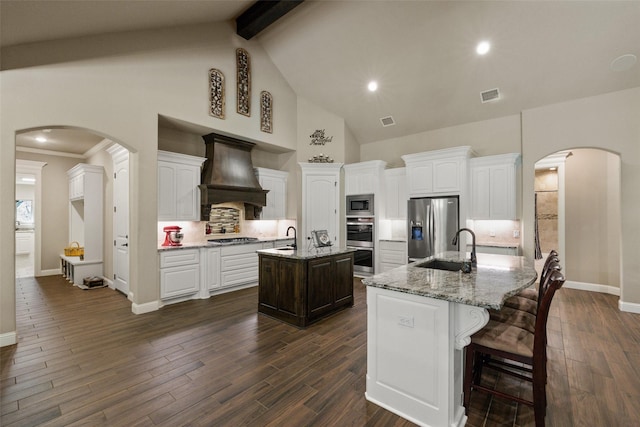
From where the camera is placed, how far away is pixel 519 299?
251 centimetres

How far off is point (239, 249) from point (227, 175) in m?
1.47

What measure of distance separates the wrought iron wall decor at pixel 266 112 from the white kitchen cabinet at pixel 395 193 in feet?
9.09

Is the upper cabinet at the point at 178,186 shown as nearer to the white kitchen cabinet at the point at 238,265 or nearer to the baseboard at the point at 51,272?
the white kitchen cabinet at the point at 238,265

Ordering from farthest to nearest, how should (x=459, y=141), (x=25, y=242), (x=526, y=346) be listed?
1. (x=25, y=242)
2. (x=459, y=141)
3. (x=526, y=346)

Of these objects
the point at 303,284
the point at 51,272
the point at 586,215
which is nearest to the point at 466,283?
the point at 303,284

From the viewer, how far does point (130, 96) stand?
391 centimetres

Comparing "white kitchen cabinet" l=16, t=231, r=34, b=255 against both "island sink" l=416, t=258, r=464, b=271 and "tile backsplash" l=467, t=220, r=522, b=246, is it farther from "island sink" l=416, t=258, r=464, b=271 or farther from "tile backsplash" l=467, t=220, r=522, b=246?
"tile backsplash" l=467, t=220, r=522, b=246

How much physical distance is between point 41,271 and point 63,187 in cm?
203

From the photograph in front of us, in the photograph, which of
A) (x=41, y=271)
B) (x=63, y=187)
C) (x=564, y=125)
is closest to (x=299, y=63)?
A: (x=564, y=125)

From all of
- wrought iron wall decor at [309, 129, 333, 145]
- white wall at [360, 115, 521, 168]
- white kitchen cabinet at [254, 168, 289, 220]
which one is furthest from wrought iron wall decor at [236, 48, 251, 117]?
white wall at [360, 115, 521, 168]

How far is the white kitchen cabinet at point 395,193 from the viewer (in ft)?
19.5

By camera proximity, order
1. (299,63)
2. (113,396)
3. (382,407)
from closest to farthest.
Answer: (382,407)
(113,396)
(299,63)

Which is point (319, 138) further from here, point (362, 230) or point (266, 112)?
point (362, 230)

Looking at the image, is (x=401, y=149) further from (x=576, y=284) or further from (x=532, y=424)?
(x=532, y=424)
